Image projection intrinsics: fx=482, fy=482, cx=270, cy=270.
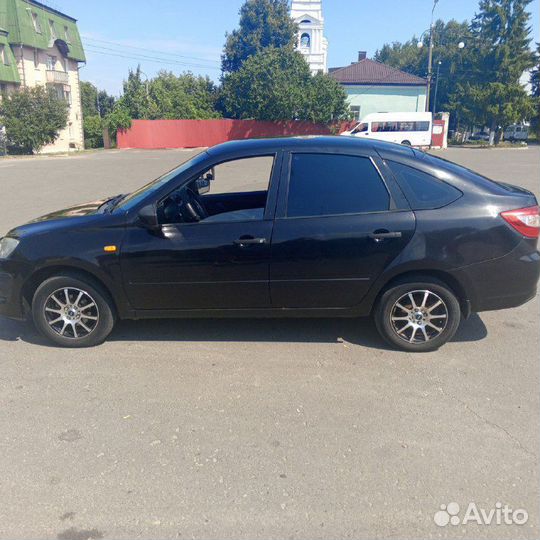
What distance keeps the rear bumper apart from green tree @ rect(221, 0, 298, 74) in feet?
196

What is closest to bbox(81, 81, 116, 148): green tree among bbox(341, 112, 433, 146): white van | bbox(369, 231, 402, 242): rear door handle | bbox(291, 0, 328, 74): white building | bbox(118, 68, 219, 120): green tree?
bbox(118, 68, 219, 120): green tree

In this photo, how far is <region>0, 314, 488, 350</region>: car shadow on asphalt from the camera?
437cm

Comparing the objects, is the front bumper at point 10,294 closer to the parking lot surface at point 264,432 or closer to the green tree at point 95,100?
the parking lot surface at point 264,432

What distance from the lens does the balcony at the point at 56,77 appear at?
137 feet

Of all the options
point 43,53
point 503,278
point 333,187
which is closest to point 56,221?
point 333,187

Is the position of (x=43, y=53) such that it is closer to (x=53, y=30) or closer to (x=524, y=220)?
(x=53, y=30)

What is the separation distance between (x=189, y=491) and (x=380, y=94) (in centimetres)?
5089

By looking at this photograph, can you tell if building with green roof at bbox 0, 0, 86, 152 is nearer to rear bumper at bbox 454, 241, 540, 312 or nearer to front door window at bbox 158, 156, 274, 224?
front door window at bbox 158, 156, 274, 224

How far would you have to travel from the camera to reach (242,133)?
47.1 meters

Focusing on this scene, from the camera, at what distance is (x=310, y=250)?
12.7 ft

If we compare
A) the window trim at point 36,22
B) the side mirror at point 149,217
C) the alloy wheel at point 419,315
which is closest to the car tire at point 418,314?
the alloy wheel at point 419,315

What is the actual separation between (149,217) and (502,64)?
50.9 meters

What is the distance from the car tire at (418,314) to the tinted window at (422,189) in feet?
2.06

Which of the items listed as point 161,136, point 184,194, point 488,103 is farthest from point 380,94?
point 184,194
